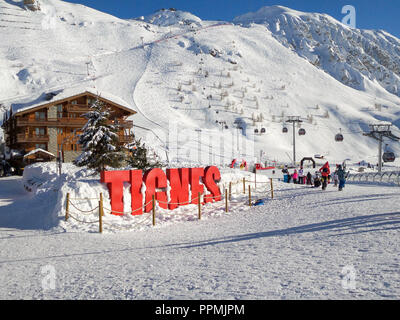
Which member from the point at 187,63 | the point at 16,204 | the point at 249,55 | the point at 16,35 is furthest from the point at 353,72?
the point at 16,204

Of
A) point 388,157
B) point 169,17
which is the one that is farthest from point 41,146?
point 169,17

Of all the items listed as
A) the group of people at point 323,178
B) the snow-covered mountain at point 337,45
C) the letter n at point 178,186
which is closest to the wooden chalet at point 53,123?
the group of people at point 323,178

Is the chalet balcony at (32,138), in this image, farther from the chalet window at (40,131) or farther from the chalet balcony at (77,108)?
the chalet balcony at (77,108)

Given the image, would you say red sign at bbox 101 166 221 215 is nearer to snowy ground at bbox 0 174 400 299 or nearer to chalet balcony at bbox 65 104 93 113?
snowy ground at bbox 0 174 400 299

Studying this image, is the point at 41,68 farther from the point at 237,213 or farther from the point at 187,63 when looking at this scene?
the point at 237,213

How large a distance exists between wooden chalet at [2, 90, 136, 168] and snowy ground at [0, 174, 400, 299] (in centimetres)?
2224

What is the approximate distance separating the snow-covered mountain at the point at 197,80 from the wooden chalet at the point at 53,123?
5.32 metres

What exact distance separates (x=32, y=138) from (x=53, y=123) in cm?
262

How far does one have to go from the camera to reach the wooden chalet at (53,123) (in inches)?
1310

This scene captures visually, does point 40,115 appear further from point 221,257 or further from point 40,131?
point 221,257

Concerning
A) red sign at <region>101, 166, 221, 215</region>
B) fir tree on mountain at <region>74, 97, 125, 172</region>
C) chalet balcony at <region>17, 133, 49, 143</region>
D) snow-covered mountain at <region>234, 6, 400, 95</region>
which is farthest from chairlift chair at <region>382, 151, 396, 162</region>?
snow-covered mountain at <region>234, 6, 400, 95</region>

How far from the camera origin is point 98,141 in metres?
16.8

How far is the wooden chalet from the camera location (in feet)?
109
